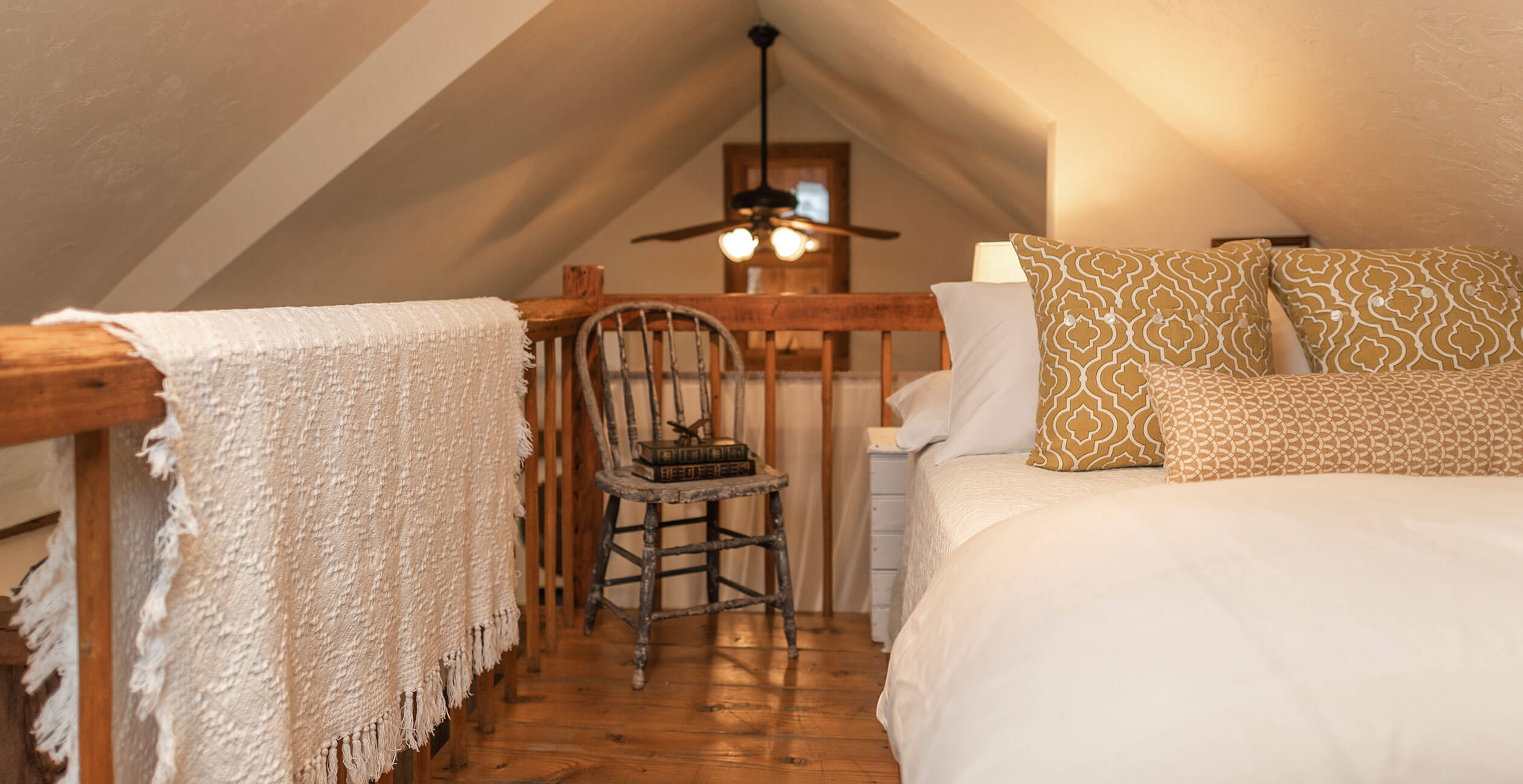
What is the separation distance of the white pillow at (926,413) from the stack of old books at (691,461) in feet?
1.22

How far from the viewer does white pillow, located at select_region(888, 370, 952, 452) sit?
2074 millimetres

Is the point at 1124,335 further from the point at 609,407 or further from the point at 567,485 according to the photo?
the point at 567,485

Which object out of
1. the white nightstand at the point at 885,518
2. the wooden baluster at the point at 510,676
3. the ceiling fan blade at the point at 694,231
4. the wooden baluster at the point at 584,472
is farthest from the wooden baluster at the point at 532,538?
the ceiling fan blade at the point at 694,231

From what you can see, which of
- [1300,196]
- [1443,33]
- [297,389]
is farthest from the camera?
[1300,196]

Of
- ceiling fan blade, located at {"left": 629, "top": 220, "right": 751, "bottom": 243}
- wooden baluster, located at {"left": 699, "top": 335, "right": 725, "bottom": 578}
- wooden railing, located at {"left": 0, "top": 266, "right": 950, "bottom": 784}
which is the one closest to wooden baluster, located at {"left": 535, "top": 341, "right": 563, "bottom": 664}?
wooden railing, located at {"left": 0, "top": 266, "right": 950, "bottom": 784}

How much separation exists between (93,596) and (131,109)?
176 centimetres

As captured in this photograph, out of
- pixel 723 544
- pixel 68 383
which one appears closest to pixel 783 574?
pixel 723 544

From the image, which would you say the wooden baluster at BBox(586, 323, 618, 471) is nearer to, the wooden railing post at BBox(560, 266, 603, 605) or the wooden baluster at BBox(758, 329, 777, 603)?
the wooden railing post at BBox(560, 266, 603, 605)

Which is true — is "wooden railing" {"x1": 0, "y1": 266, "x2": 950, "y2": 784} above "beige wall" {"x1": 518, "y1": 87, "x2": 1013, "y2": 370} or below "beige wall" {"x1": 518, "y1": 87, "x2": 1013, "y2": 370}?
below

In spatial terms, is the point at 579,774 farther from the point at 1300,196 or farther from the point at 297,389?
the point at 1300,196

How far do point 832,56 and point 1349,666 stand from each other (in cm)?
374

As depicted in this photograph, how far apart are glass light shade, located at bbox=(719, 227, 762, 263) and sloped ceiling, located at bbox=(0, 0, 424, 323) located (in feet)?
5.58

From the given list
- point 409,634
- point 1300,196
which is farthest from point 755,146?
point 409,634

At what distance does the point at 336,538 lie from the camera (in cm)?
110
